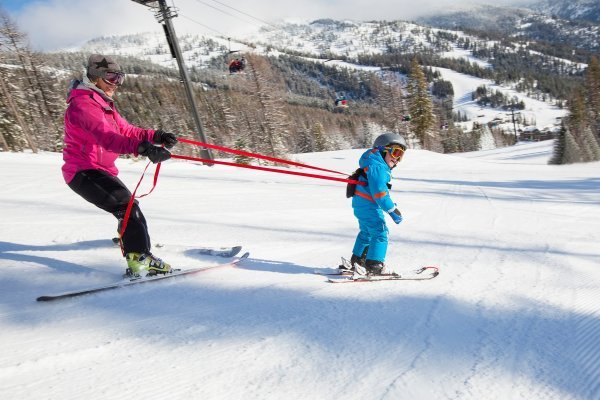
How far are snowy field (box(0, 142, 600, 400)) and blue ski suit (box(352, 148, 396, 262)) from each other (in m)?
0.55

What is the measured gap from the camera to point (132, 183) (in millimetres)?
10312

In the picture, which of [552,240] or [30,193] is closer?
[552,240]

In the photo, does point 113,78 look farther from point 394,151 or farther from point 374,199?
point 394,151

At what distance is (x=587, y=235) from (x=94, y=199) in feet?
26.8

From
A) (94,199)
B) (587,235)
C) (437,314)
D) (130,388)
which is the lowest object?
(587,235)

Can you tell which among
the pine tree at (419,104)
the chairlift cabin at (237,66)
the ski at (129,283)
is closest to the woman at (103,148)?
the ski at (129,283)

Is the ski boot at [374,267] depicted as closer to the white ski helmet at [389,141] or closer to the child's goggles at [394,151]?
the child's goggles at [394,151]

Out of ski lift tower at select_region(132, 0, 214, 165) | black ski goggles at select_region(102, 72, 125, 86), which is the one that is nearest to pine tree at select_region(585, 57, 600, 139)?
ski lift tower at select_region(132, 0, 214, 165)

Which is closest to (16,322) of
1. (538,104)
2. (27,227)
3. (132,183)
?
(27,227)

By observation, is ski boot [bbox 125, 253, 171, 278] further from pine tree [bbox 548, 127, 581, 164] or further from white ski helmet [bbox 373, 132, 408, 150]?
pine tree [bbox 548, 127, 581, 164]

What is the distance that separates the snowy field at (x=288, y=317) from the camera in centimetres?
234

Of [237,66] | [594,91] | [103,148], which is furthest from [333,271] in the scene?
[594,91]

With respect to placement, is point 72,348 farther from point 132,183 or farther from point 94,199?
point 132,183

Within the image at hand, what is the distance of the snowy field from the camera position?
2.34m
